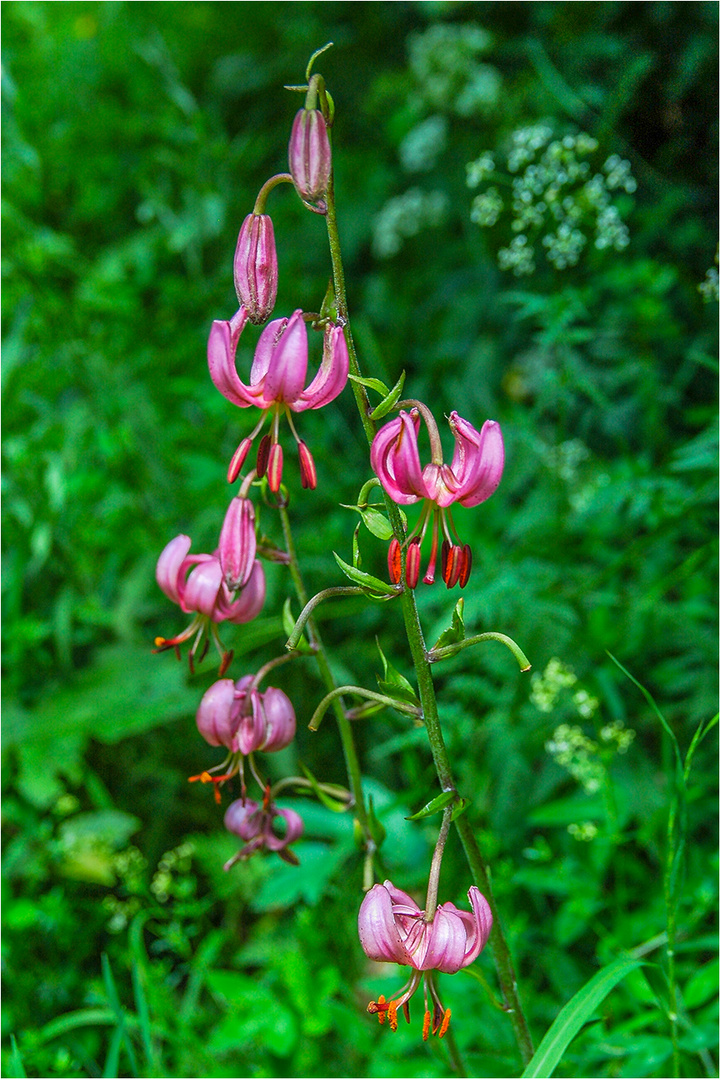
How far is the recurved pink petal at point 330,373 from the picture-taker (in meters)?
0.70

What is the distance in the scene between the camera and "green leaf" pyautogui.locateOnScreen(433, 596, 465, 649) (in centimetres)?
73

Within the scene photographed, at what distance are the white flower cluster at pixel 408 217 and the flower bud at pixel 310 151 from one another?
1.90 metres

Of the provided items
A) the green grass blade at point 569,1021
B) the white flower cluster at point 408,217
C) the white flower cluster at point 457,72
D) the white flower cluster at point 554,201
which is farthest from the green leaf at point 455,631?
the white flower cluster at point 457,72

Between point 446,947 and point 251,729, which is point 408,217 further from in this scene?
point 446,947

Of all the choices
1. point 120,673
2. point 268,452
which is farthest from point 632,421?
point 268,452

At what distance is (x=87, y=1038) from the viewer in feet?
4.84

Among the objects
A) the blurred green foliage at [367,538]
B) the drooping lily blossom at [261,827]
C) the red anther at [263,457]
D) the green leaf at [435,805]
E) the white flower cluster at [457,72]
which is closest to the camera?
the green leaf at [435,805]

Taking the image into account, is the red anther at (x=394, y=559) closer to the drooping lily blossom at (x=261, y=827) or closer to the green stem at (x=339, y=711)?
the green stem at (x=339, y=711)

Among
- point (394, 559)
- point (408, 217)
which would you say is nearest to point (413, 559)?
point (394, 559)

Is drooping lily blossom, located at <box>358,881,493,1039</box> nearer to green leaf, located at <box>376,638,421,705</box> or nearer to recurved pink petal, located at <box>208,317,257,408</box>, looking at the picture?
green leaf, located at <box>376,638,421,705</box>

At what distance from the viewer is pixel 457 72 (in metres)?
2.47

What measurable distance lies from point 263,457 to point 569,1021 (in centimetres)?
58

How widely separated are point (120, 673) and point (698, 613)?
4.16 ft

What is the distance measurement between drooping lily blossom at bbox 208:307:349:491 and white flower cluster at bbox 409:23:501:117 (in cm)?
201
